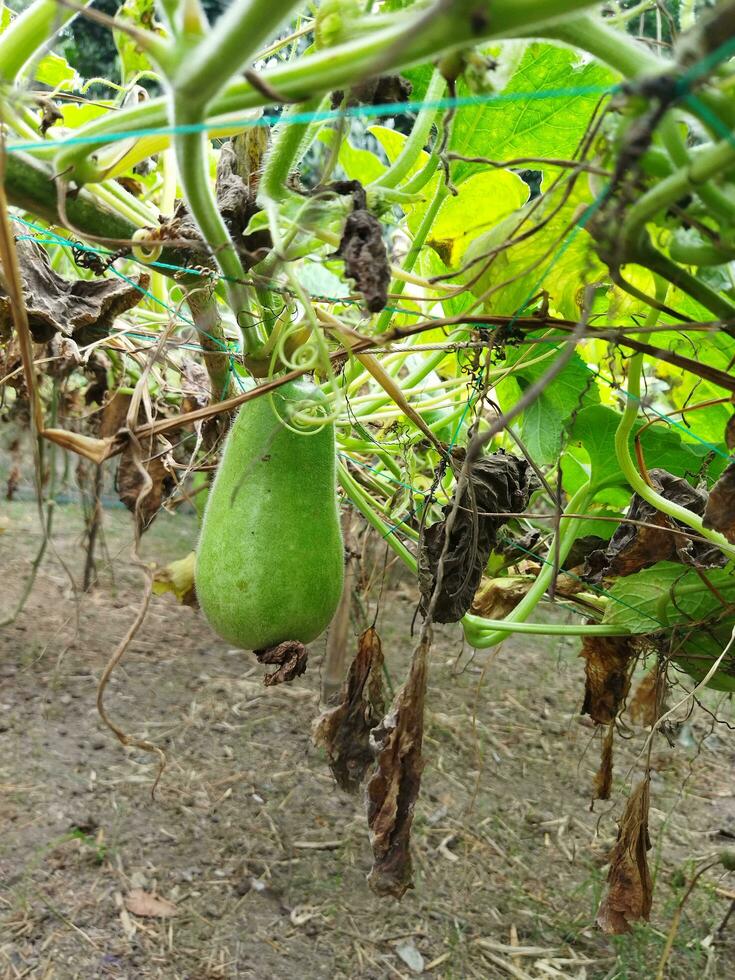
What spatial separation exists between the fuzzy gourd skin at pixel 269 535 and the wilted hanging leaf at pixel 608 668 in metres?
0.52

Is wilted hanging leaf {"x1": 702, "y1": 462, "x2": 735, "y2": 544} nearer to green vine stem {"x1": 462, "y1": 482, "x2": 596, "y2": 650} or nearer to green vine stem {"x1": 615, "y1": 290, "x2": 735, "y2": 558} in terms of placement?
green vine stem {"x1": 615, "y1": 290, "x2": 735, "y2": 558}

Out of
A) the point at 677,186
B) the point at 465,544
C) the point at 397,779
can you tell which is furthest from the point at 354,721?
the point at 677,186

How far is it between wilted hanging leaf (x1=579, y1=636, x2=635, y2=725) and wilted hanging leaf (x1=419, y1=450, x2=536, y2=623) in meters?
0.40

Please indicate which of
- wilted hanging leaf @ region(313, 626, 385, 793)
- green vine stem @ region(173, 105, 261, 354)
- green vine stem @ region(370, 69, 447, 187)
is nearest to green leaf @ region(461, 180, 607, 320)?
green vine stem @ region(370, 69, 447, 187)

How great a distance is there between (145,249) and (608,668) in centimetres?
90

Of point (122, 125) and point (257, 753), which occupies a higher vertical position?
point (122, 125)

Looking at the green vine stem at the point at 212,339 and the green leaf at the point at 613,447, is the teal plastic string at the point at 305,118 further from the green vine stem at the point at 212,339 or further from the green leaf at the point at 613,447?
the green leaf at the point at 613,447

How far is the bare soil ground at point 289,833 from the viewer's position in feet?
5.27

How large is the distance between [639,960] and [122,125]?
182cm

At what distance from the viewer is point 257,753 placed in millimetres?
A: 2348

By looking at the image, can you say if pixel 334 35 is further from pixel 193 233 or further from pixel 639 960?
pixel 639 960

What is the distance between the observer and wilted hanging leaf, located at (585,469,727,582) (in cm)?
92

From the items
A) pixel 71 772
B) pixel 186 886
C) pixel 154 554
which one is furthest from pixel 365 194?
pixel 154 554

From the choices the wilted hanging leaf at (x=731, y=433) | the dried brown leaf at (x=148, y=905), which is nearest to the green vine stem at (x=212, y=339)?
the wilted hanging leaf at (x=731, y=433)
